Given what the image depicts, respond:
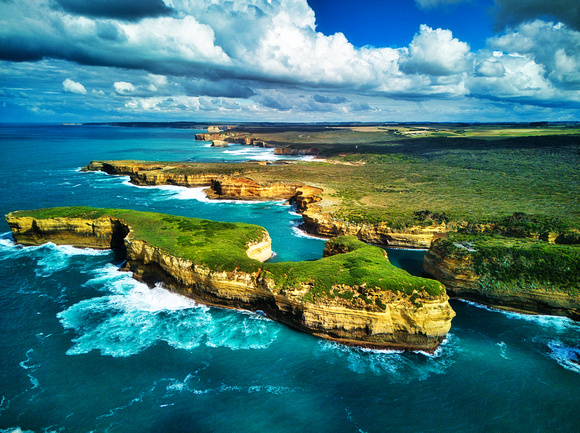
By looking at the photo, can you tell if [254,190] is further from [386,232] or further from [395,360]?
[395,360]

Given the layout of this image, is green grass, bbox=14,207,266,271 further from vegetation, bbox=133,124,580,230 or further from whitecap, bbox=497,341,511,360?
whitecap, bbox=497,341,511,360

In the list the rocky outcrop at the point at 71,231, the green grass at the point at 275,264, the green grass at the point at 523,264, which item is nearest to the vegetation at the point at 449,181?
the green grass at the point at 523,264

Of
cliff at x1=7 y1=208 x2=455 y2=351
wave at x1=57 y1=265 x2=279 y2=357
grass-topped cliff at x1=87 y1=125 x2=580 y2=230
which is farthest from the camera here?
grass-topped cliff at x1=87 y1=125 x2=580 y2=230

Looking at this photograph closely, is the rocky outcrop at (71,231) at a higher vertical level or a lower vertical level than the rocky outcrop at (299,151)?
lower

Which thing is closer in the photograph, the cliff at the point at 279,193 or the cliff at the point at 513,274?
the cliff at the point at 513,274

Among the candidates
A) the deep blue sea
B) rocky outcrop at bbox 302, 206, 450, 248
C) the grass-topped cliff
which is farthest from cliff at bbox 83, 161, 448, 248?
the deep blue sea

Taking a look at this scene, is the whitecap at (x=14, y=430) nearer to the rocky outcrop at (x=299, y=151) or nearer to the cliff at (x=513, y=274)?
the cliff at (x=513, y=274)

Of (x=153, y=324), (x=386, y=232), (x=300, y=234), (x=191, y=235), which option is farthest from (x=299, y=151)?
(x=153, y=324)
